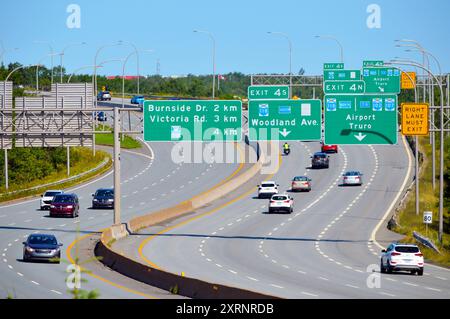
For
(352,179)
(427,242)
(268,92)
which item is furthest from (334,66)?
(427,242)

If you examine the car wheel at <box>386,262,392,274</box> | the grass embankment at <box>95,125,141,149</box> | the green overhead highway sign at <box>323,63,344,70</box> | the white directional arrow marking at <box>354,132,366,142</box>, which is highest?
the green overhead highway sign at <box>323,63,344,70</box>

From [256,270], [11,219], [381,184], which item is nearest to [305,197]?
[381,184]

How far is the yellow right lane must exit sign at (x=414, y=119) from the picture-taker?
50.9 metres

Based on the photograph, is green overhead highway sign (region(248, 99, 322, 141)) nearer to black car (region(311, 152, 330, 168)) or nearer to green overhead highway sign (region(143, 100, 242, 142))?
green overhead highway sign (region(143, 100, 242, 142))

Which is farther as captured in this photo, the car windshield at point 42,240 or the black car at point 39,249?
the car windshield at point 42,240

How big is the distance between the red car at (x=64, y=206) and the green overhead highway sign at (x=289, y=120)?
17639mm

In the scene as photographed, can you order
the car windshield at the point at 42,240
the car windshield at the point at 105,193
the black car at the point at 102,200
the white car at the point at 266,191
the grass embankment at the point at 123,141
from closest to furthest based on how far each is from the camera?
the car windshield at the point at 42,240 → the black car at the point at 102,200 → the car windshield at the point at 105,193 → the white car at the point at 266,191 → the grass embankment at the point at 123,141

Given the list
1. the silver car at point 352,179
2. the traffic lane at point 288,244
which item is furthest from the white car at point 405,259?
the silver car at point 352,179

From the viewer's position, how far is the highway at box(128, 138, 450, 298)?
36.1 m

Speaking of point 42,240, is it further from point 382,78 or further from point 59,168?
point 59,168

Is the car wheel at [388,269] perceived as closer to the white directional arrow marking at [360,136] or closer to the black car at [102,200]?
the white directional arrow marking at [360,136]

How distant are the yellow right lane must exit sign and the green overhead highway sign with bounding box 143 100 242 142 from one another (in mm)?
8423

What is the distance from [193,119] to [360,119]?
8460mm

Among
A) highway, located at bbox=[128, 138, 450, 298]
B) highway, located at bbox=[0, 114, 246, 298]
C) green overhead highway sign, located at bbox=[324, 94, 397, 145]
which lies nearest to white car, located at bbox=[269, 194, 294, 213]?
highway, located at bbox=[128, 138, 450, 298]
